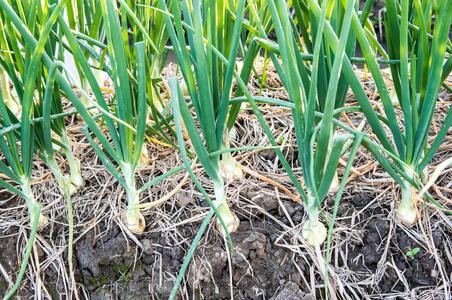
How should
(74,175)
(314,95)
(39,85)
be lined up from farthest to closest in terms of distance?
(74,175), (39,85), (314,95)

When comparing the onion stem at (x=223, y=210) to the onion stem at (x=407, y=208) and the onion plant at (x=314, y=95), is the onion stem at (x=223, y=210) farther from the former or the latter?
the onion stem at (x=407, y=208)

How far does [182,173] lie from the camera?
0.84 meters

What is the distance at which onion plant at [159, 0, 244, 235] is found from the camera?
566 mm

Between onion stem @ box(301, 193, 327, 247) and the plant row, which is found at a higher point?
the plant row

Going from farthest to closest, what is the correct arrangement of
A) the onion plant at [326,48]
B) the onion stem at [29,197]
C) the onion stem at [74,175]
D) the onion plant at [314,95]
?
1. the onion stem at [74,175]
2. the onion stem at [29,197]
3. the onion plant at [326,48]
4. the onion plant at [314,95]

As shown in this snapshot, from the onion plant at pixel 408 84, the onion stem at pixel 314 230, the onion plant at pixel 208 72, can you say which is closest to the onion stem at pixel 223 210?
the onion plant at pixel 208 72

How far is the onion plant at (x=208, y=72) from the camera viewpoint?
22.3 inches

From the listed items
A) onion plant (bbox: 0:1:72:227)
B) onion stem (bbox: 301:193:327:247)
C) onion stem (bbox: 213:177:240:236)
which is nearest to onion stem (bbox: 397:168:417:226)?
onion stem (bbox: 301:193:327:247)

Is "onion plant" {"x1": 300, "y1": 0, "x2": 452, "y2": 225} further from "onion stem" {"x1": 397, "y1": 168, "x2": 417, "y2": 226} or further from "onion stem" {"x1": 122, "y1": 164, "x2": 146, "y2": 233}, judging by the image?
"onion stem" {"x1": 122, "y1": 164, "x2": 146, "y2": 233}

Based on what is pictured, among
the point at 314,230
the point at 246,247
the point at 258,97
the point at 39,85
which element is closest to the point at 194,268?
the point at 246,247

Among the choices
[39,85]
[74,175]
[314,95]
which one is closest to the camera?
[314,95]

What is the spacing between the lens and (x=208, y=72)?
62 cm

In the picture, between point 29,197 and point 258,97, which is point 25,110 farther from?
point 258,97

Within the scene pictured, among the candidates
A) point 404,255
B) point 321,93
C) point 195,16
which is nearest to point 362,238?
point 404,255
